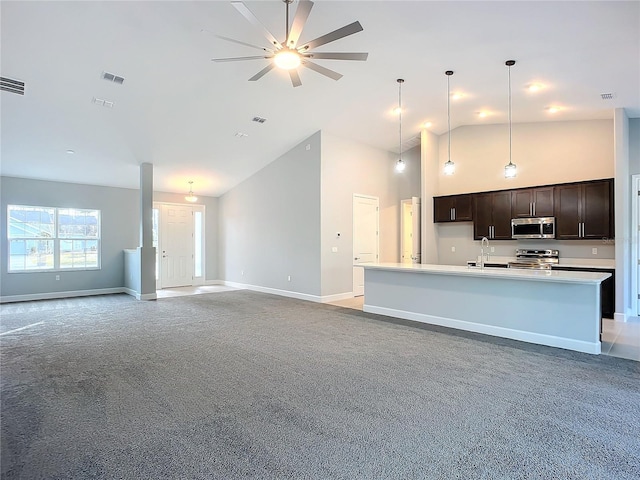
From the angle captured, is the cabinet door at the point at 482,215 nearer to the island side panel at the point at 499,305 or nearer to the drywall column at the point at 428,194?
the drywall column at the point at 428,194

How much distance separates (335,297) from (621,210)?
510cm

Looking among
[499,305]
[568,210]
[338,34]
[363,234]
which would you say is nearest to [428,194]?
[363,234]

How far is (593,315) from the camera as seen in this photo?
154 inches

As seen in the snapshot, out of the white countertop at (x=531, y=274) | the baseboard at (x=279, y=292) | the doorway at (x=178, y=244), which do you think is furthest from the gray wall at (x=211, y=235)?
the white countertop at (x=531, y=274)

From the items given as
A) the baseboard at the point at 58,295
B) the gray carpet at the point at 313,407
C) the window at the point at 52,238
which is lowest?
the gray carpet at the point at 313,407

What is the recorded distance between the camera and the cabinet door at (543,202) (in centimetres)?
637

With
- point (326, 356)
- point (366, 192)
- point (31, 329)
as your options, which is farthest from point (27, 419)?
point (366, 192)

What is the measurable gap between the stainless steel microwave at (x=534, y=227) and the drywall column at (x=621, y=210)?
998mm

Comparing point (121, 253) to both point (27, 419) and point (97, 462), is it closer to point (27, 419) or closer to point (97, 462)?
point (27, 419)

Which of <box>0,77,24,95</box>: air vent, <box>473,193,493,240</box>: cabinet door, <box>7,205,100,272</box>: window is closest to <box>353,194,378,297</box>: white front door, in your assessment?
<box>473,193,493,240</box>: cabinet door

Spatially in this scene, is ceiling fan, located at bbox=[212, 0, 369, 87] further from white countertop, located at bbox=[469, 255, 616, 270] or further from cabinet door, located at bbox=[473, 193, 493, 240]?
white countertop, located at bbox=[469, 255, 616, 270]

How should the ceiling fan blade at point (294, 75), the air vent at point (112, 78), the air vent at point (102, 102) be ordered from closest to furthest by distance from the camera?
the ceiling fan blade at point (294, 75)
the air vent at point (112, 78)
the air vent at point (102, 102)

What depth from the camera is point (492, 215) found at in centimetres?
710

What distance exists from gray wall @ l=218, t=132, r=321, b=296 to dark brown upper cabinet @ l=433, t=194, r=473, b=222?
2793 mm
